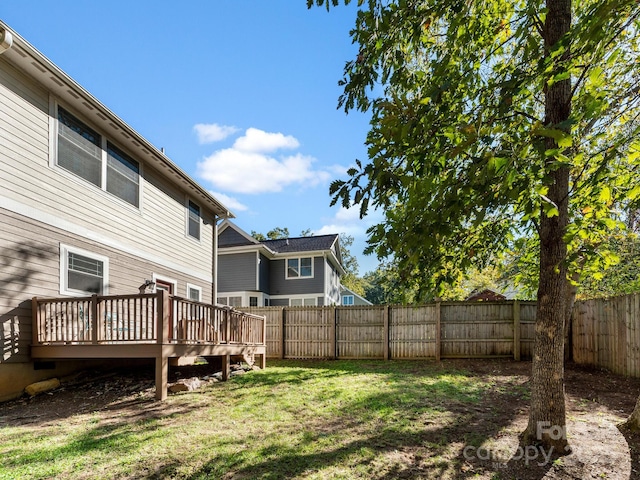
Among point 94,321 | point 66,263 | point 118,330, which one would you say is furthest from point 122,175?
point 118,330

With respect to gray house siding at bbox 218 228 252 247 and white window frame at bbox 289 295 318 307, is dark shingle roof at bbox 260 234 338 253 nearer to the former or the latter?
gray house siding at bbox 218 228 252 247

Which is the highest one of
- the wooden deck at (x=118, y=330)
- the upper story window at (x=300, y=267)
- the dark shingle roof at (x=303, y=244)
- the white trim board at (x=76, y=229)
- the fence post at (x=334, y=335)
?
the dark shingle roof at (x=303, y=244)

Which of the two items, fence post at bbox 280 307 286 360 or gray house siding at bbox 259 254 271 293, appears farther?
gray house siding at bbox 259 254 271 293

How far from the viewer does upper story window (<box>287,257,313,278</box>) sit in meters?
20.1

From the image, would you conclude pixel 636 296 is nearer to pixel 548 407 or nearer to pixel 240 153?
pixel 548 407

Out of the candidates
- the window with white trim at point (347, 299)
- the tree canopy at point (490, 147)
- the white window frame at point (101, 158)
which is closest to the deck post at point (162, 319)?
the white window frame at point (101, 158)

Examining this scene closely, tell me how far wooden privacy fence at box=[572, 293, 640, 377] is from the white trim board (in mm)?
10603

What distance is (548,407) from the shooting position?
3.90 metres

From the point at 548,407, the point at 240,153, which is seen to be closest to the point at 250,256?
the point at 548,407

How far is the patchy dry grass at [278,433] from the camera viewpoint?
3.55 m

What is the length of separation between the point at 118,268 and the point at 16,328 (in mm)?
2408

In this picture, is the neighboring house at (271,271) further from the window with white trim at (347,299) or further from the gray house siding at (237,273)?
the window with white trim at (347,299)

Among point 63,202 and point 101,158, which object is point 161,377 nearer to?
point 63,202

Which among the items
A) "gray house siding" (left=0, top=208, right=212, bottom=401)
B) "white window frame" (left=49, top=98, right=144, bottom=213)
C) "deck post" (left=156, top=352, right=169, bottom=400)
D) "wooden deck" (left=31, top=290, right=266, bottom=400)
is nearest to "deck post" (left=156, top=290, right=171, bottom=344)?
"wooden deck" (left=31, top=290, right=266, bottom=400)
